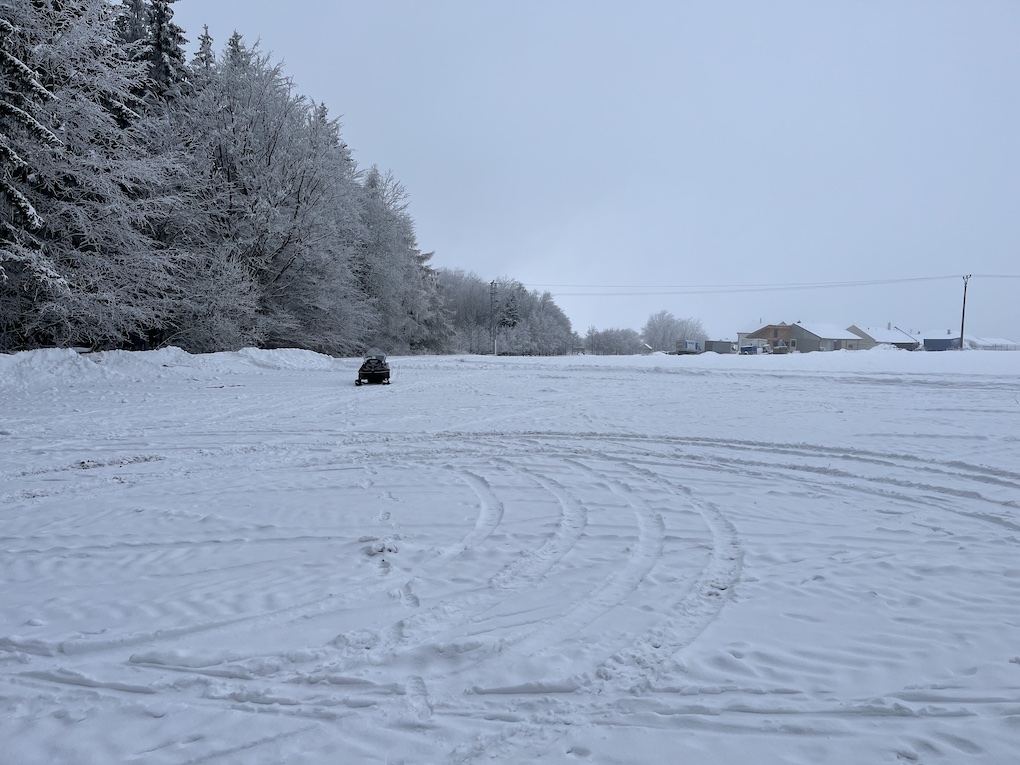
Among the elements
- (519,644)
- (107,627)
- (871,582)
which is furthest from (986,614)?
(107,627)

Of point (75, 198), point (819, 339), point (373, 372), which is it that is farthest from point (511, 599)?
point (819, 339)

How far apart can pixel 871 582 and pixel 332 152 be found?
36410 mm

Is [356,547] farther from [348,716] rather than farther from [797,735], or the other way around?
[797,735]

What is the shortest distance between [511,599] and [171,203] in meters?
25.9

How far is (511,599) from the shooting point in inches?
175

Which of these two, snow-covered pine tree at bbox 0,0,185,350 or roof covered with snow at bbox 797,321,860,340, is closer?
snow-covered pine tree at bbox 0,0,185,350

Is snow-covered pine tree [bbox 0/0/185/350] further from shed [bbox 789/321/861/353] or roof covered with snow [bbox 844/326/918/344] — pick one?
roof covered with snow [bbox 844/326/918/344]

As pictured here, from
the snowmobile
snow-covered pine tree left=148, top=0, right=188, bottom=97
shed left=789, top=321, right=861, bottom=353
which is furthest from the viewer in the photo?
shed left=789, top=321, right=861, bottom=353

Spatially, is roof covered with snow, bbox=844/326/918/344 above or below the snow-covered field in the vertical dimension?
Answer: above

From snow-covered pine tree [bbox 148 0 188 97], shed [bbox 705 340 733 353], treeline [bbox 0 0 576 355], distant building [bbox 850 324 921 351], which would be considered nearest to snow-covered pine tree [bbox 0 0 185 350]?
treeline [bbox 0 0 576 355]

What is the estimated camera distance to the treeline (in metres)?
19.6

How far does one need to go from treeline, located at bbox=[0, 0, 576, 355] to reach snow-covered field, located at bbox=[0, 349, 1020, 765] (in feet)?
45.2

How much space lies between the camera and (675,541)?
5602 mm

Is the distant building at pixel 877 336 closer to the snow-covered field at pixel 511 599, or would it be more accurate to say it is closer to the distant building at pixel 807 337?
the distant building at pixel 807 337
